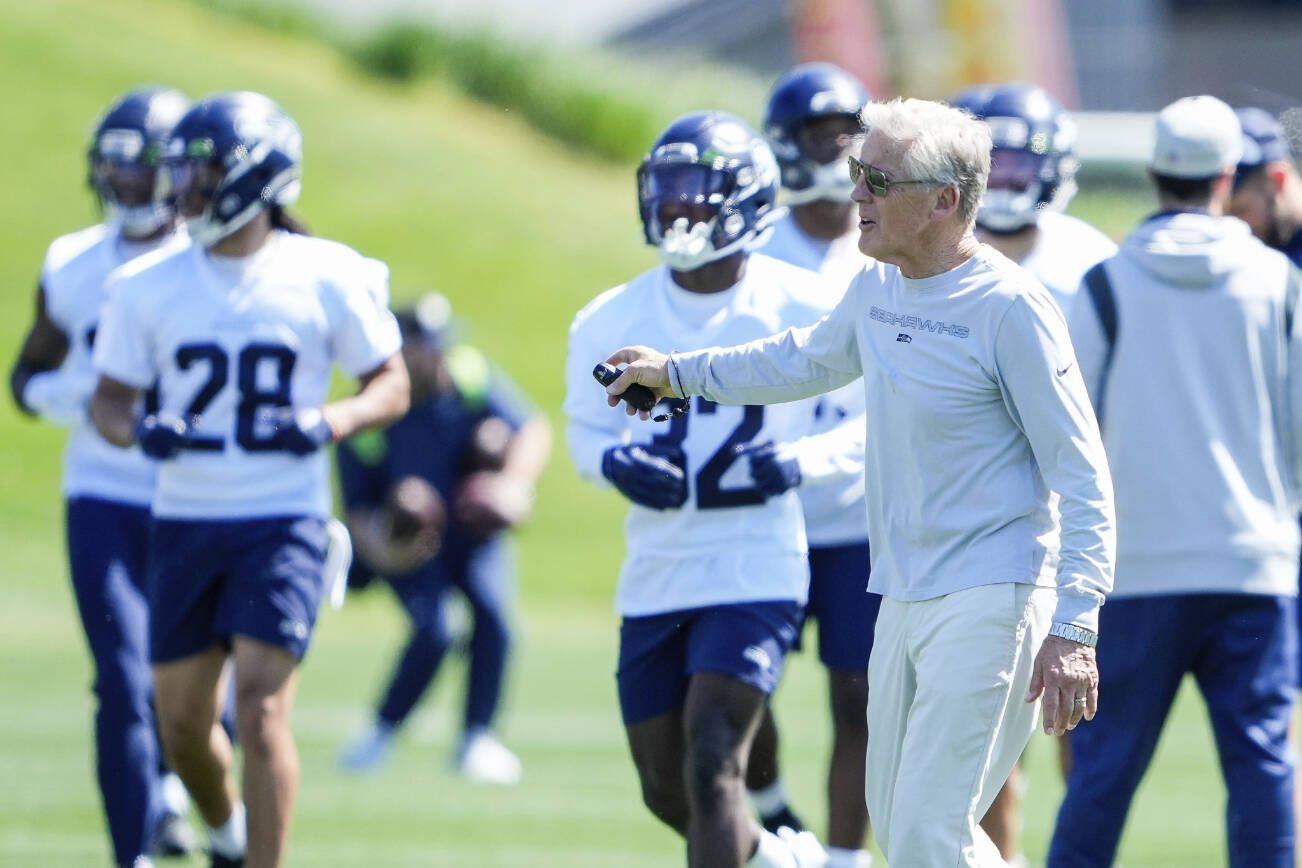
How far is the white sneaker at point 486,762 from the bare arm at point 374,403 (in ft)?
13.0

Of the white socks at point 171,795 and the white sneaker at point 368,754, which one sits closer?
the white socks at point 171,795

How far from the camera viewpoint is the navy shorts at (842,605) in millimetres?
6590

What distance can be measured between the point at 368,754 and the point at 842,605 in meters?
4.70

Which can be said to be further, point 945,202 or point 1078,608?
point 945,202

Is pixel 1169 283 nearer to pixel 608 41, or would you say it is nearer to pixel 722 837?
pixel 722 837

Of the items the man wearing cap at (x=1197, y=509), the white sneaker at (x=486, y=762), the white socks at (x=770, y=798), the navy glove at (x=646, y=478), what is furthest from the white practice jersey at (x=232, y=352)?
the white sneaker at (x=486, y=762)

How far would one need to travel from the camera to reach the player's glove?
639 centimetres

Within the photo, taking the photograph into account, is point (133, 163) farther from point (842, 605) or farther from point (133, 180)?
point (842, 605)

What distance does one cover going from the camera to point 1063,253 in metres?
7.12

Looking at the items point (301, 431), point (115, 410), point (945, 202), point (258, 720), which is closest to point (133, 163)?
point (115, 410)

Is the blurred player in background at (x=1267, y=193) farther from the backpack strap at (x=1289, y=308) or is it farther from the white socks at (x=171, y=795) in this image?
the white socks at (x=171, y=795)

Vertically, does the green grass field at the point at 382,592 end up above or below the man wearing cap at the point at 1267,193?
below

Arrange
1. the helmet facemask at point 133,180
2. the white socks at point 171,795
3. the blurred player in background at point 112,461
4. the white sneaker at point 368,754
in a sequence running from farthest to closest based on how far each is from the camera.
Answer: the white sneaker at point 368,754 → the white socks at point 171,795 → the helmet facemask at point 133,180 → the blurred player in background at point 112,461

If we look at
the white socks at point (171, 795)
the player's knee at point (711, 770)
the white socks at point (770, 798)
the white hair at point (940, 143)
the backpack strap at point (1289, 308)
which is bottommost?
the white socks at point (171, 795)
